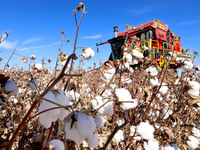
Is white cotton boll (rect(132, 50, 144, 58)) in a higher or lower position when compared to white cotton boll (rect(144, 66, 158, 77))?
lower

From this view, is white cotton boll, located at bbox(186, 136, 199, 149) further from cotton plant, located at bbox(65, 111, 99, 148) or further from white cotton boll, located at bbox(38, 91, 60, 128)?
white cotton boll, located at bbox(38, 91, 60, 128)

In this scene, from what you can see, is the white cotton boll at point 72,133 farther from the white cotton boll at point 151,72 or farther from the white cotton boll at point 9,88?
the white cotton boll at point 151,72

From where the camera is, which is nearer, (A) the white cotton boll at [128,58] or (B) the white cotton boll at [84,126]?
(B) the white cotton boll at [84,126]

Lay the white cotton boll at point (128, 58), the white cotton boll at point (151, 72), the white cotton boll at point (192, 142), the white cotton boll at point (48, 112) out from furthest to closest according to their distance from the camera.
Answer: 1. the white cotton boll at point (151, 72)
2. the white cotton boll at point (192, 142)
3. the white cotton boll at point (128, 58)
4. the white cotton boll at point (48, 112)

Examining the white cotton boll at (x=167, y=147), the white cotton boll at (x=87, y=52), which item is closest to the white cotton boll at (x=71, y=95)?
the white cotton boll at (x=87, y=52)

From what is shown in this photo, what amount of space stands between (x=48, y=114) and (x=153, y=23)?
483 inches

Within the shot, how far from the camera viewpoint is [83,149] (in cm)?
153

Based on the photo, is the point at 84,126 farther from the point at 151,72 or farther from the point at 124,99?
the point at 151,72

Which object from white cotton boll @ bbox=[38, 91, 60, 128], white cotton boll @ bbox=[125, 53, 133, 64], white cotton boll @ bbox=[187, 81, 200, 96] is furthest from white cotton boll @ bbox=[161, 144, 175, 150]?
white cotton boll @ bbox=[38, 91, 60, 128]

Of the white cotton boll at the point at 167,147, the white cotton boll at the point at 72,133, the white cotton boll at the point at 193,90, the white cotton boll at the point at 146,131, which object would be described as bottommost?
the white cotton boll at the point at 72,133

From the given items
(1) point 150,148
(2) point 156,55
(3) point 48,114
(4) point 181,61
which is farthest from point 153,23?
(3) point 48,114

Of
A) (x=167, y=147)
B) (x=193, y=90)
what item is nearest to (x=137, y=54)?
(x=193, y=90)

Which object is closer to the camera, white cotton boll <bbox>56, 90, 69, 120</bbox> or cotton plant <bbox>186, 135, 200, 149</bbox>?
white cotton boll <bbox>56, 90, 69, 120</bbox>

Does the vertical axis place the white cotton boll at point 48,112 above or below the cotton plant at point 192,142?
below
